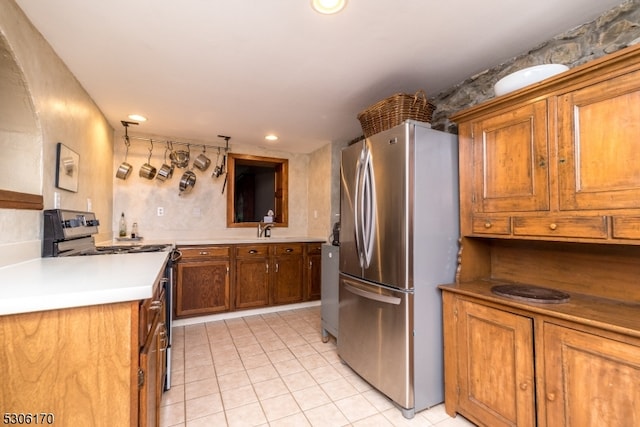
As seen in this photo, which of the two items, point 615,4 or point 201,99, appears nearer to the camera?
point 615,4

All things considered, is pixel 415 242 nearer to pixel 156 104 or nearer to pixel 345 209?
pixel 345 209

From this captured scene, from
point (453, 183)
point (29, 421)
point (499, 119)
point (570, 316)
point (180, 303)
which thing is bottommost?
point (180, 303)

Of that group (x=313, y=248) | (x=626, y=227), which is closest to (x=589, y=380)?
(x=626, y=227)

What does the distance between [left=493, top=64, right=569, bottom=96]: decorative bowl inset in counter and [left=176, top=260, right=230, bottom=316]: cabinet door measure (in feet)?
9.74

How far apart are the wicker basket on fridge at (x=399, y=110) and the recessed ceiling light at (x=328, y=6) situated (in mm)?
663

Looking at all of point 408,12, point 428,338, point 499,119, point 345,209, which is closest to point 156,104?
point 345,209

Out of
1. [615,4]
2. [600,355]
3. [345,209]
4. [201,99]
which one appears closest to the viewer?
[600,355]

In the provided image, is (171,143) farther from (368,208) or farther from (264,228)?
(368,208)

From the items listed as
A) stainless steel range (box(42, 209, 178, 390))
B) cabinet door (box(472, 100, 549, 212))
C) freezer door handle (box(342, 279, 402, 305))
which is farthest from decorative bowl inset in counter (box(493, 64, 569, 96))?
stainless steel range (box(42, 209, 178, 390))

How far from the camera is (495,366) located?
144 centimetres

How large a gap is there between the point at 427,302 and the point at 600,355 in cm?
75

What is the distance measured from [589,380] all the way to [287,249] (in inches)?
113

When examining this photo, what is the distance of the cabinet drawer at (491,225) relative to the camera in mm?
1538

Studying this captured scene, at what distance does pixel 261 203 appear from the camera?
543 cm
